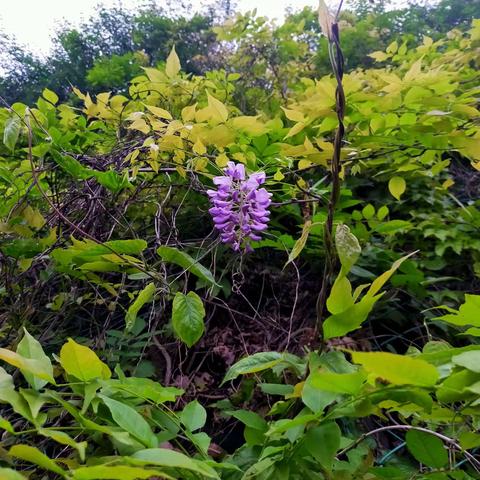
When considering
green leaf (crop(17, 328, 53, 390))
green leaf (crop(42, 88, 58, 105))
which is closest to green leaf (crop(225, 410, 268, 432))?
green leaf (crop(17, 328, 53, 390))

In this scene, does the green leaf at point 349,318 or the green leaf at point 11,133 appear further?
the green leaf at point 11,133

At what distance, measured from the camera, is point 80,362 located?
44 centimetres

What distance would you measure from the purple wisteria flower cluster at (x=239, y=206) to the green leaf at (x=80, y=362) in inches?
14.9

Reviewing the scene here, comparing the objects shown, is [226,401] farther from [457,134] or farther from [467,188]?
[467,188]

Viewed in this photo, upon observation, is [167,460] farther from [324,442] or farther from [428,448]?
[428,448]

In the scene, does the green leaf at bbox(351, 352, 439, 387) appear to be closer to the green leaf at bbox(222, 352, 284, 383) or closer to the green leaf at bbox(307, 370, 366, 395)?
the green leaf at bbox(307, 370, 366, 395)

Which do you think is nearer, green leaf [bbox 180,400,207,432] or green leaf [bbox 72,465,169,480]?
green leaf [bbox 72,465,169,480]

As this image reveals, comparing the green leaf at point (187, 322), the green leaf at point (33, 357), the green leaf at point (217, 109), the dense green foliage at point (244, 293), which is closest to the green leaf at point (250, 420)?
the dense green foliage at point (244, 293)

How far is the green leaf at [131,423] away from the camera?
397mm

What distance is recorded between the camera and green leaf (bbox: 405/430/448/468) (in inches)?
18.7

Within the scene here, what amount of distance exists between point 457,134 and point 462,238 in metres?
0.39

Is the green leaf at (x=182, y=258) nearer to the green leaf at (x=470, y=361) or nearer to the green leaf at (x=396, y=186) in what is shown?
the green leaf at (x=470, y=361)

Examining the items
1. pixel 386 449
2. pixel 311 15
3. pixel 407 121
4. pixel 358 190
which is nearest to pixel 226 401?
pixel 386 449

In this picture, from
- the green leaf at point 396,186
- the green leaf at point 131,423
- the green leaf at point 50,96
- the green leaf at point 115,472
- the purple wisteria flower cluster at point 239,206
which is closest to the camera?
the green leaf at point 115,472
